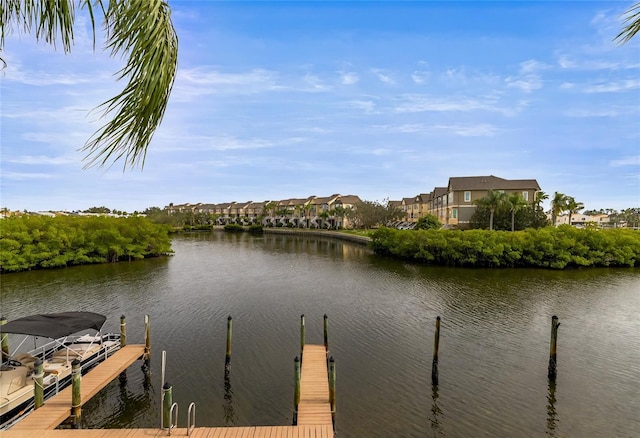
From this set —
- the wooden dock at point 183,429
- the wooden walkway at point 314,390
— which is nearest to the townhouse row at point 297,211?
the wooden walkway at point 314,390

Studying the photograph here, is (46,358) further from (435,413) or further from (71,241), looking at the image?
(71,241)

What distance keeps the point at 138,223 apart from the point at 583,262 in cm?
6355

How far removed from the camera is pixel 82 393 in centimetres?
Result: 1270

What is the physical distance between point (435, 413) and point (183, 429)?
9325mm

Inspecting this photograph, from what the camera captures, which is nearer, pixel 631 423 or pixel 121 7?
pixel 121 7

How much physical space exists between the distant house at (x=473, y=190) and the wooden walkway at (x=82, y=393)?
64565mm

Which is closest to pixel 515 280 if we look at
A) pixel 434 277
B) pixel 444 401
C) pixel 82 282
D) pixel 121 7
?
pixel 434 277

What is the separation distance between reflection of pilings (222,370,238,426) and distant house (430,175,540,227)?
205ft

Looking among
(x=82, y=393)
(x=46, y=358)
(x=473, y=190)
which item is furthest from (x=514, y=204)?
(x=46, y=358)

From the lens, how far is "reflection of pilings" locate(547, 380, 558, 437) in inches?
516

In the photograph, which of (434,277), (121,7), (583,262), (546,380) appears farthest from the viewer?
(583,262)

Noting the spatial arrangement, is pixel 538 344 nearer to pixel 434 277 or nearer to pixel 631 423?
pixel 631 423

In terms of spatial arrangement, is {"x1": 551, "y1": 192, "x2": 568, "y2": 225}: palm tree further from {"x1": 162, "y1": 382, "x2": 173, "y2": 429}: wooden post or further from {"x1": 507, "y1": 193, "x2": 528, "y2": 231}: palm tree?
{"x1": 162, "y1": 382, "x2": 173, "y2": 429}: wooden post

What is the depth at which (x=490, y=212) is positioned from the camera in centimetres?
6272
